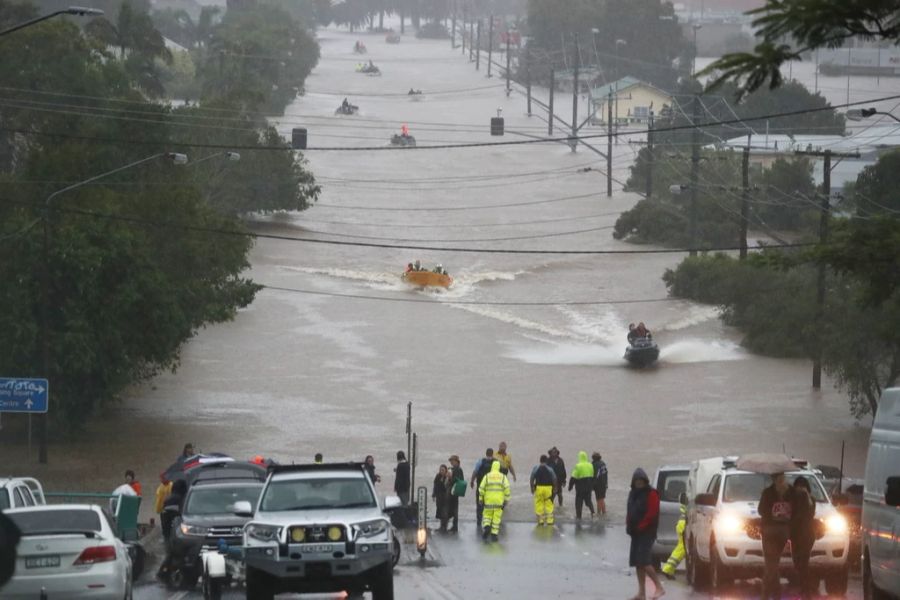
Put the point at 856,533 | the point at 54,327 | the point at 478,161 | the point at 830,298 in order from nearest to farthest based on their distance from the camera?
the point at 856,533 → the point at 54,327 → the point at 830,298 → the point at 478,161

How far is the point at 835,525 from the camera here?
2061 cm

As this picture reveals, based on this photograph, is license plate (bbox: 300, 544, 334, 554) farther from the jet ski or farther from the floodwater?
the jet ski

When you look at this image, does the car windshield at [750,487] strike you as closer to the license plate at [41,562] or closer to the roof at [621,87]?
the license plate at [41,562]

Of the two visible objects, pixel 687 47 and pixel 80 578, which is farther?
pixel 687 47

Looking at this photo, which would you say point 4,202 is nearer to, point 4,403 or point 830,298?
point 4,403

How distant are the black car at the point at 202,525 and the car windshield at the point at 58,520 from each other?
462cm

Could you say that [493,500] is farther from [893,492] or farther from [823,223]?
[823,223]

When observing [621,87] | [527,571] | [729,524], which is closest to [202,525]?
[527,571]

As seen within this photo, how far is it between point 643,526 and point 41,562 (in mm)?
7267

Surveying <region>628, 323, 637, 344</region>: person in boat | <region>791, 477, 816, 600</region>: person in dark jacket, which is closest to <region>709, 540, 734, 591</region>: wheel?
<region>791, 477, 816, 600</region>: person in dark jacket

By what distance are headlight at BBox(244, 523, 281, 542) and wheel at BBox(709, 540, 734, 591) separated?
18.3 feet

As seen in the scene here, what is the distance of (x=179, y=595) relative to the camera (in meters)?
21.8

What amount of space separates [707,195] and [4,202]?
49.0 meters

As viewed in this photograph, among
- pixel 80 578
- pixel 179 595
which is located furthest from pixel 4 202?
pixel 80 578
